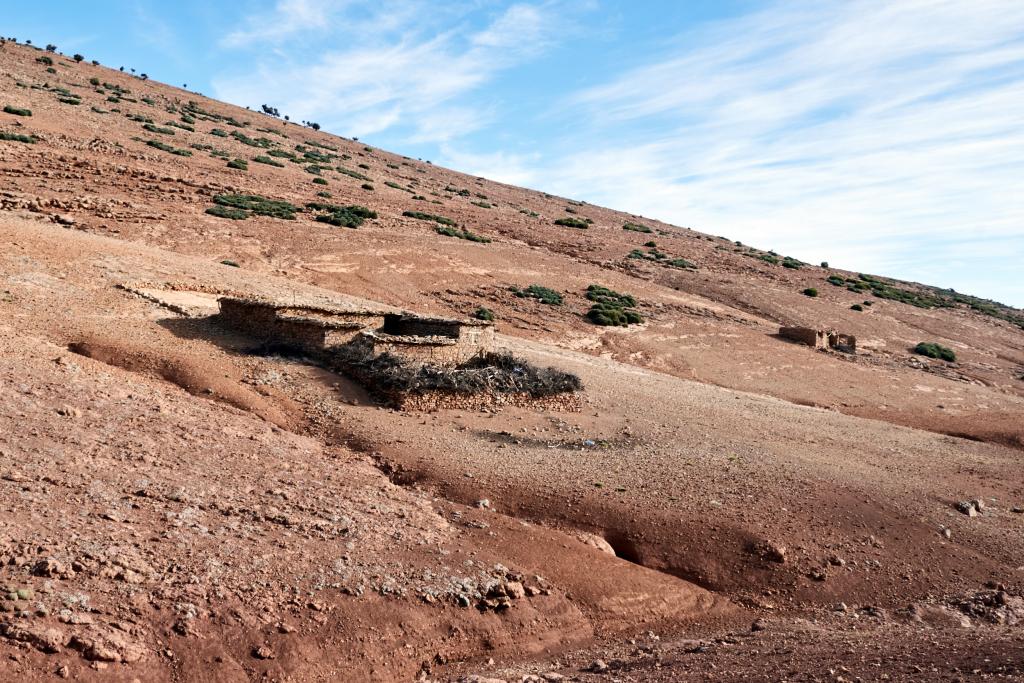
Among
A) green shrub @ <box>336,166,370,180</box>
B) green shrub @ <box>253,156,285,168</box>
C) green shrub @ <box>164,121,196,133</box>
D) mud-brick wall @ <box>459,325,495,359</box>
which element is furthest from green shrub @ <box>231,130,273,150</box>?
mud-brick wall @ <box>459,325,495,359</box>

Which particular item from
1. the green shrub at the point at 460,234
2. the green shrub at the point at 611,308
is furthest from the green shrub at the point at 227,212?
the green shrub at the point at 611,308

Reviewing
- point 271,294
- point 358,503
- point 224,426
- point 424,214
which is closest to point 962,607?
point 358,503

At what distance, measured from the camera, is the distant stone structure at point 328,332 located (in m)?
14.0

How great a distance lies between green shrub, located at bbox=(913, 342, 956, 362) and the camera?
3419 cm

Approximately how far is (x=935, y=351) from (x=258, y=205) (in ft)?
96.2

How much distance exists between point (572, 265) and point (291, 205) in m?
12.9

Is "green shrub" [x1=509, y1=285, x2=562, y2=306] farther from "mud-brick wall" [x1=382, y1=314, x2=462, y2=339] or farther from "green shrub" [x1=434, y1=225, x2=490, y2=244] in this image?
"mud-brick wall" [x1=382, y1=314, x2=462, y2=339]

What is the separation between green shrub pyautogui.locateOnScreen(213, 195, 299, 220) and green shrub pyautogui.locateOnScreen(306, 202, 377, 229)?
1.31 m

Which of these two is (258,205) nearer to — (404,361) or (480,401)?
(404,361)

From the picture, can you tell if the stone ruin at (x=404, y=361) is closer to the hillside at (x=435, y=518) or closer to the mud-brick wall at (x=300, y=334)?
the mud-brick wall at (x=300, y=334)

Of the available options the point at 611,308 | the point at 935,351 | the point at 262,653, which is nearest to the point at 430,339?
the point at 262,653

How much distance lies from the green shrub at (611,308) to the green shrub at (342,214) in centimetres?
1069

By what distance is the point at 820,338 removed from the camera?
30781mm

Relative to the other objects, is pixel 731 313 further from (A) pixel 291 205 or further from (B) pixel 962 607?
(B) pixel 962 607
